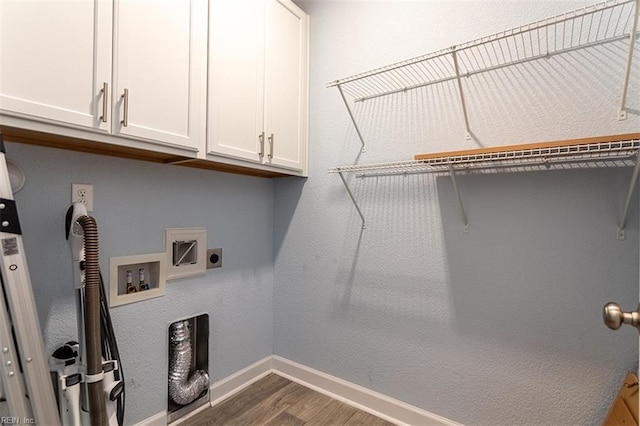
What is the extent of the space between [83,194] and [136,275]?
0.45 metres

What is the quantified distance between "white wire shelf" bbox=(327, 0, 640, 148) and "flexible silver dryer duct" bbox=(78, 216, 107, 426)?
4.37ft

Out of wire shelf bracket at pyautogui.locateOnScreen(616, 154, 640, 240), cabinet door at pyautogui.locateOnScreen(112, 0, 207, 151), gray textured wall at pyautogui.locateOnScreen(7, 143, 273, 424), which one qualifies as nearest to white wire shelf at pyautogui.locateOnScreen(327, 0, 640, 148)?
wire shelf bracket at pyautogui.locateOnScreen(616, 154, 640, 240)

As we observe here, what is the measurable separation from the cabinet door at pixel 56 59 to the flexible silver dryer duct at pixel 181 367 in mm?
1101

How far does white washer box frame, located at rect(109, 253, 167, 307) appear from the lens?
1385 mm

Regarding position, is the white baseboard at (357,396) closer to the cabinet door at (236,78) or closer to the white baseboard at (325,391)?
the white baseboard at (325,391)

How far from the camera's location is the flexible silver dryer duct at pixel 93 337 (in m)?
0.94

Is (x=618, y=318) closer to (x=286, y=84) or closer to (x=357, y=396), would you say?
(x=357, y=396)

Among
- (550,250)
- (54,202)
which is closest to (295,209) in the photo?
(54,202)

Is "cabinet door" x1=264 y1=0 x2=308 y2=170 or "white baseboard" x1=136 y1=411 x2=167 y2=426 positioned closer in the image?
"white baseboard" x1=136 y1=411 x2=167 y2=426

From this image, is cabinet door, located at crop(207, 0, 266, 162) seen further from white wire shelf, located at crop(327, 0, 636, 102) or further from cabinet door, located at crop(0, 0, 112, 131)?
white wire shelf, located at crop(327, 0, 636, 102)

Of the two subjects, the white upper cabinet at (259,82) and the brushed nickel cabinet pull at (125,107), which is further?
the white upper cabinet at (259,82)

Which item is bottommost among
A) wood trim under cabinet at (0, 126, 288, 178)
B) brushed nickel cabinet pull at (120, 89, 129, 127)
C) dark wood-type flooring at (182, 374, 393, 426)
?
dark wood-type flooring at (182, 374, 393, 426)
